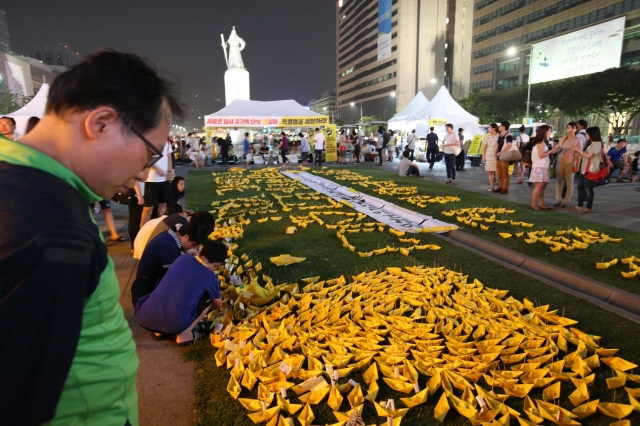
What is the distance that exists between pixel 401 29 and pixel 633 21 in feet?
221

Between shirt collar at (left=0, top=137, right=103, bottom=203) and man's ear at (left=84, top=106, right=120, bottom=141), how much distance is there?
0.12m

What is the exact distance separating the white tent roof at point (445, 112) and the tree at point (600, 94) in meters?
22.8

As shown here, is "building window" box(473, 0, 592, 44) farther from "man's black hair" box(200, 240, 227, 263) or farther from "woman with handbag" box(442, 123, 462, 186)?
"man's black hair" box(200, 240, 227, 263)

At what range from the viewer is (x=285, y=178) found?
673 inches

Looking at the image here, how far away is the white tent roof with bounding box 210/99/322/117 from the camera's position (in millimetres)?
24473

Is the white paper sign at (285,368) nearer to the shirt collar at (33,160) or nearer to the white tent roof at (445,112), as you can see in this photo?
the shirt collar at (33,160)

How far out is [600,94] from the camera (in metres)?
39.2

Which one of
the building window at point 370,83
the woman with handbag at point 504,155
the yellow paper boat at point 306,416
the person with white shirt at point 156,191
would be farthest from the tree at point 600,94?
the building window at point 370,83

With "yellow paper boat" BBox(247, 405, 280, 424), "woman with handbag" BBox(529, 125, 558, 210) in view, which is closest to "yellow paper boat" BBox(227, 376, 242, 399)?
"yellow paper boat" BBox(247, 405, 280, 424)

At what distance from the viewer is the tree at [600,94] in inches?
1480

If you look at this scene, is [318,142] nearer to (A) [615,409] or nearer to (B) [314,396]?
(B) [314,396]

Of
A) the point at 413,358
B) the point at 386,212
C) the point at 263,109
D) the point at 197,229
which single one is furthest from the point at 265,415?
the point at 263,109

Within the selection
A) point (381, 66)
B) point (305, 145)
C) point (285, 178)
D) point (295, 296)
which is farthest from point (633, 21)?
point (381, 66)

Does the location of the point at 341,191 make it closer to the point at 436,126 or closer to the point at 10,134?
the point at 10,134
